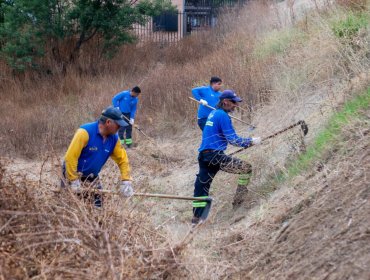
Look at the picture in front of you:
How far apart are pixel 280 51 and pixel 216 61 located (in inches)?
98.9

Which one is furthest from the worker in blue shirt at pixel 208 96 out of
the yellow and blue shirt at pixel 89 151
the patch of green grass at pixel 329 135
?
the yellow and blue shirt at pixel 89 151

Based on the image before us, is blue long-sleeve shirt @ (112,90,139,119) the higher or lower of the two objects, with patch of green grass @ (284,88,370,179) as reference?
lower

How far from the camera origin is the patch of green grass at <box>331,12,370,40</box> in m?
9.46

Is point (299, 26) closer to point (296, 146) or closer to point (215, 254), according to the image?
point (296, 146)

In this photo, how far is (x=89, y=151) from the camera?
20.8 feet

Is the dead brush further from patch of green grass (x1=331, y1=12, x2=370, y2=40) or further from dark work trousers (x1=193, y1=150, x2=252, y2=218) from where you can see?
patch of green grass (x1=331, y1=12, x2=370, y2=40)

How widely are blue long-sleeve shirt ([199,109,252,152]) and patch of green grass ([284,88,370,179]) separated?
80 centimetres

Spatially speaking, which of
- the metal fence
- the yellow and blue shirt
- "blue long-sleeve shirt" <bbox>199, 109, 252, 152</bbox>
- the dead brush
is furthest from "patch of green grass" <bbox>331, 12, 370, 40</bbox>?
the metal fence

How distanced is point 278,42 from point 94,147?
858 cm

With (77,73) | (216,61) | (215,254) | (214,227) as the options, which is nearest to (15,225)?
(215,254)

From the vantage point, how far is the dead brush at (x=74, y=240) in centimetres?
391

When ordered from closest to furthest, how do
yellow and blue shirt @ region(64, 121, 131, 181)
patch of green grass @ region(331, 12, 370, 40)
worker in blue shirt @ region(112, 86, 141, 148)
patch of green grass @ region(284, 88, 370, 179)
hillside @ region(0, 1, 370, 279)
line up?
1. hillside @ region(0, 1, 370, 279)
2. yellow and blue shirt @ region(64, 121, 131, 181)
3. patch of green grass @ region(284, 88, 370, 179)
4. patch of green grass @ region(331, 12, 370, 40)
5. worker in blue shirt @ region(112, 86, 141, 148)

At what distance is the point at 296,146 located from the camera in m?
8.11

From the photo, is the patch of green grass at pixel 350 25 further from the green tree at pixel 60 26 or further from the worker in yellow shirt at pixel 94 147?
the green tree at pixel 60 26
